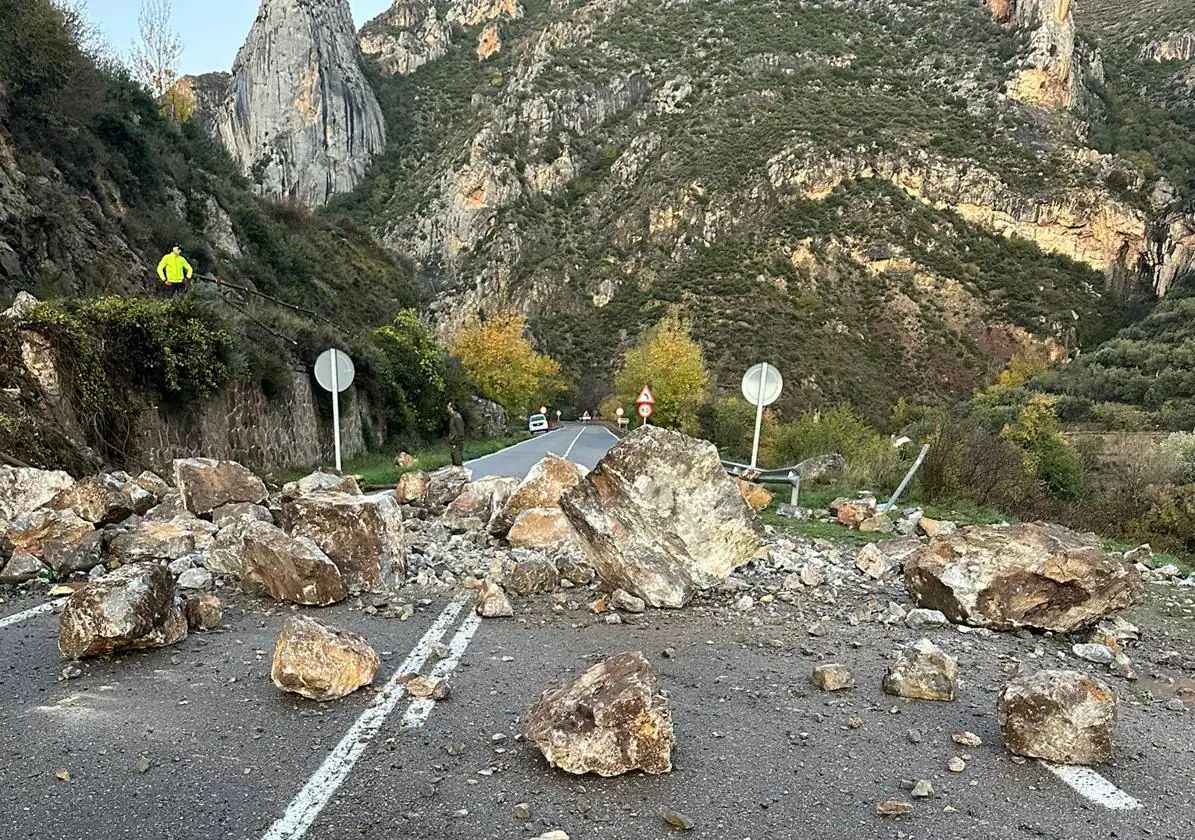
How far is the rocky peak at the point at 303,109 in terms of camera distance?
102m

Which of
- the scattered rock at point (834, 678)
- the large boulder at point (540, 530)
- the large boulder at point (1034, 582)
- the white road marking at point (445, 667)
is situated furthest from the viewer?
the large boulder at point (540, 530)

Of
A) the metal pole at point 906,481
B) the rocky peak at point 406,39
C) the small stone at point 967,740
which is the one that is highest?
the rocky peak at point 406,39

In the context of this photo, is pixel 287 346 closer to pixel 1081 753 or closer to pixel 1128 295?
pixel 1081 753

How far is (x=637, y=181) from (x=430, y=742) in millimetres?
83376

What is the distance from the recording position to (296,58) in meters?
105

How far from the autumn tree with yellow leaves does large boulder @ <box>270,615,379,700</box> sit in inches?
1118

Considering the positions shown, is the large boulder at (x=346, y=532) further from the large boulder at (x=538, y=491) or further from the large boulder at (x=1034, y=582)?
the large boulder at (x=1034, y=582)

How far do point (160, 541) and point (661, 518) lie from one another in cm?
499

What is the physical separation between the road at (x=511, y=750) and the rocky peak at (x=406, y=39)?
442ft

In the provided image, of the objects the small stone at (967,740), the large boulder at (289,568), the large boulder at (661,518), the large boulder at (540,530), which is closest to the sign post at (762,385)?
the large boulder at (540,530)

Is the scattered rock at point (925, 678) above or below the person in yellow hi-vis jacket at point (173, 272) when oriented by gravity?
below

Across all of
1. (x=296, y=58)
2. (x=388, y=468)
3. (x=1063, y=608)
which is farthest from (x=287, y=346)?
(x=296, y=58)

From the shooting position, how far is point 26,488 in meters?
6.95

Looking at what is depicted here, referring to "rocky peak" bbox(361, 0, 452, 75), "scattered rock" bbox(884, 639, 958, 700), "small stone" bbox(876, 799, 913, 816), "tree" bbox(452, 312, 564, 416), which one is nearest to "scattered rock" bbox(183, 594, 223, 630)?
"small stone" bbox(876, 799, 913, 816)
